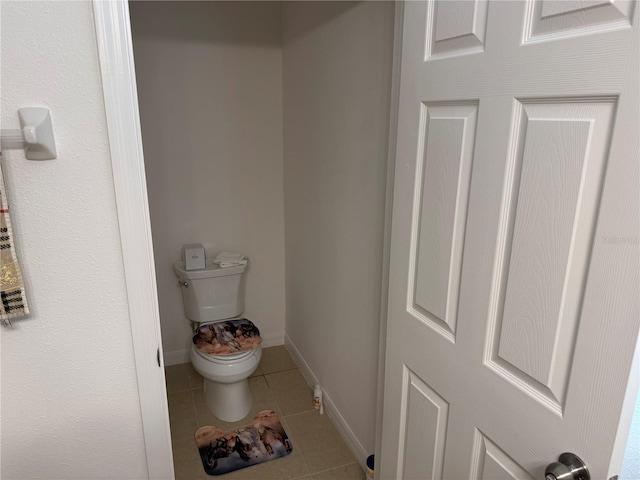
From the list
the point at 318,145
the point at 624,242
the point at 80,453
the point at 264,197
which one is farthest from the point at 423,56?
the point at 264,197

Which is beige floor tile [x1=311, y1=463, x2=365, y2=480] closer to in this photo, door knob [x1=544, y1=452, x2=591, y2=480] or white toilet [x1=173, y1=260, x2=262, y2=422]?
white toilet [x1=173, y1=260, x2=262, y2=422]

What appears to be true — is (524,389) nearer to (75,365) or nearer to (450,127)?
(450,127)

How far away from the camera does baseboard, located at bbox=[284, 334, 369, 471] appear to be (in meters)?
2.03

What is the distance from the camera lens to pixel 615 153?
0.73m

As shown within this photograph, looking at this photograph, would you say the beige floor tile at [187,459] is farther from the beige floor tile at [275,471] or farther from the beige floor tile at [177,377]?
the beige floor tile at [177,377]

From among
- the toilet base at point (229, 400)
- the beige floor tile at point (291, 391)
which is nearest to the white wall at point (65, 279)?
the toilet base at point (229, 400)

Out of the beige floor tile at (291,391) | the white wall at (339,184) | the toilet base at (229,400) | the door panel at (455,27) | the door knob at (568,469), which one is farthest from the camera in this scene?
the beige floor tile at (291,391)

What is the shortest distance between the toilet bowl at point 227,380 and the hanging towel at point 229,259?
1.66ft

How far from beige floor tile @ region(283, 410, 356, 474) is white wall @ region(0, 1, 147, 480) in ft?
3.70

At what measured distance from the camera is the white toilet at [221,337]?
2234 millimetres

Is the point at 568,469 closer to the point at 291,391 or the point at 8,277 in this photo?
the point at 8,277

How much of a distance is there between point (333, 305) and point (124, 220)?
4.51 feet

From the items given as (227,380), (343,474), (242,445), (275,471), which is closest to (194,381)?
(227,380)

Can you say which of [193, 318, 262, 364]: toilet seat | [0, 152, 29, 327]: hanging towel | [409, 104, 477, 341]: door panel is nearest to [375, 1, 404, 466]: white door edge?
[409, 104, 477, 341]: door panel
